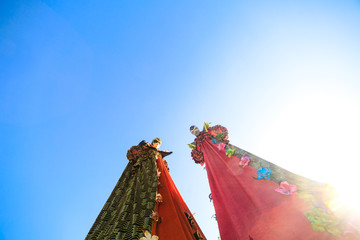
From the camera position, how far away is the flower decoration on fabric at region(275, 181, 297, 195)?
259cm

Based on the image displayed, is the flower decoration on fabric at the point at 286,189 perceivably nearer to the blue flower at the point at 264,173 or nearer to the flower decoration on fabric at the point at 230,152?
the blue flower at the point at 264,173

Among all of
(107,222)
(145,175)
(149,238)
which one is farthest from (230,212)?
(107,222)

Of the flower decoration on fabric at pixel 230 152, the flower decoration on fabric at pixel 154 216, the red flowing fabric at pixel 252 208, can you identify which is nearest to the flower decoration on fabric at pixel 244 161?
the red flowing fabric at pixel 252 208

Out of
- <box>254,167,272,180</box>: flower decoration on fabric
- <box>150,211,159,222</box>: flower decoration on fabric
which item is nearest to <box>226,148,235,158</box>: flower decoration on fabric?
<box>254,167,272,180</box>: flower decoration on fabric

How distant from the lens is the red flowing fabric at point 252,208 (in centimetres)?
230

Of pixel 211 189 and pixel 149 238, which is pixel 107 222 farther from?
pixel 211 189

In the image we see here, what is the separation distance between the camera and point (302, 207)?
2375 mm

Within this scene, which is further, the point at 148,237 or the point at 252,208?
the point at 252,208

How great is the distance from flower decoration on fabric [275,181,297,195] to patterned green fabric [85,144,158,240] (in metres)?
1.92

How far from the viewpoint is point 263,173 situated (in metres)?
3.06

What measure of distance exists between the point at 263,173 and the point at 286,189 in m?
0.44

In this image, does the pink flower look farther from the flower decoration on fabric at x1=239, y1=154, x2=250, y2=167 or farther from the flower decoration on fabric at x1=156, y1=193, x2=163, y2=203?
the flower decoration on fabric at x1=156, y1=193, x2=163, y2=203

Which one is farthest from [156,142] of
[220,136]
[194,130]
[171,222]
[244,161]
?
[171,222]

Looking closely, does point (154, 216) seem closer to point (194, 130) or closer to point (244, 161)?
point (244, 161)
